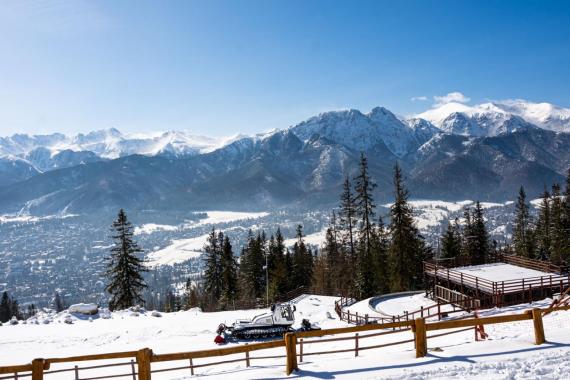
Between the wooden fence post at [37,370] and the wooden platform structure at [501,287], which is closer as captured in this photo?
the wooden fence post at [37,370]

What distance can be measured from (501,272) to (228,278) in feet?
122

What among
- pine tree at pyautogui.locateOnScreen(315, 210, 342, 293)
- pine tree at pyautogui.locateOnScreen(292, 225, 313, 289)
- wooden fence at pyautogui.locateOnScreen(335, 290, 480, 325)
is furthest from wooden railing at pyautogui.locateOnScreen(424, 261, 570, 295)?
pine tree at pyautogui.locateOnScreen(292, 225, 313, 289)

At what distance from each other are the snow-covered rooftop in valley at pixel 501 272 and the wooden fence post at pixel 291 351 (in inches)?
918

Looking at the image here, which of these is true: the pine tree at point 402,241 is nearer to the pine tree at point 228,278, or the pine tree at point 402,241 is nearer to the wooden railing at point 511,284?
the wooden railing at point 511,284

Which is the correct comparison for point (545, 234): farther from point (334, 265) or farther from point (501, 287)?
point (501, 287)

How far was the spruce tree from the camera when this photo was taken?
5888 centimetres

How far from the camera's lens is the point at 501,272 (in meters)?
33.6

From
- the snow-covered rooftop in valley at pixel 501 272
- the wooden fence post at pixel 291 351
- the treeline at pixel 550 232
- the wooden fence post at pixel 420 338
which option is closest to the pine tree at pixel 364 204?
the snow-covered rooftop in valley at pixel 501 272

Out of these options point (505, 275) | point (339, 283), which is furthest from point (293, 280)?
point (505, 275)

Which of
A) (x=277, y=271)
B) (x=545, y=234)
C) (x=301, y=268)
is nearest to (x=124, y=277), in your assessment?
(x=277, y=271)

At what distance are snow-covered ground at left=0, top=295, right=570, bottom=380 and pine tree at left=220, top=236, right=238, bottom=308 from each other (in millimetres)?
17272

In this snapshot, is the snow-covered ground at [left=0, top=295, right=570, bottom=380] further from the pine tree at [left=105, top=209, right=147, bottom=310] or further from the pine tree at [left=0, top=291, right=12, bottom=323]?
the pine tree at [left=0, top=291, right=12, bottom=323]

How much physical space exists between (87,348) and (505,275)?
1179 inches

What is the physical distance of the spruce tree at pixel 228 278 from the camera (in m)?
58.9
